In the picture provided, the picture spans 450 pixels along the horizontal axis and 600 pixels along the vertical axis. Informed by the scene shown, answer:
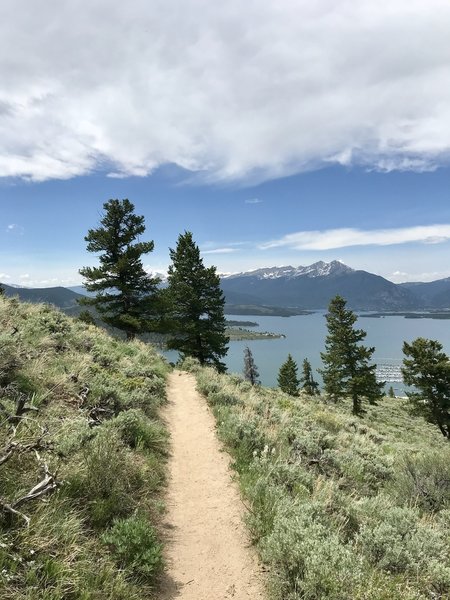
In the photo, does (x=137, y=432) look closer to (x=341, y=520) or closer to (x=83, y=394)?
(x=83, y=394)

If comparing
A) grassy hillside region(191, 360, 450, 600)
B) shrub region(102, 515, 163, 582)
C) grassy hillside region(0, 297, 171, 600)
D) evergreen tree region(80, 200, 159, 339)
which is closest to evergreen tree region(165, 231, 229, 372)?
evergreen tree region(80, 200, 159, 339)

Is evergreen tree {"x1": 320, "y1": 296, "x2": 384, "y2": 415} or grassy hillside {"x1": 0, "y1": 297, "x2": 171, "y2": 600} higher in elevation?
grassy hillside {"x1": 0, "y1": 297, "x2": 171, "y2": 600}

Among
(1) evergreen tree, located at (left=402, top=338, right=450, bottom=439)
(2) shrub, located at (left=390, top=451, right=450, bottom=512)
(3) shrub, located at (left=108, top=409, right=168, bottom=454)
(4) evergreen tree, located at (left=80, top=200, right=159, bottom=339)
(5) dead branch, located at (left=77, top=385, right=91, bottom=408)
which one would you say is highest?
(4) evergreen tree, located at (left=80, top=200, right=159, bottom=339)

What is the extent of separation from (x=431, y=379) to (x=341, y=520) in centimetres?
3168

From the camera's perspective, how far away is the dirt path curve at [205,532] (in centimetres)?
411

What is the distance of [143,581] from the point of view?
3787 millimetres

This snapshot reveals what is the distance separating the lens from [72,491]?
4.26 meters

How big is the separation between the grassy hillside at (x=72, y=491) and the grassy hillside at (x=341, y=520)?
1.54 meters

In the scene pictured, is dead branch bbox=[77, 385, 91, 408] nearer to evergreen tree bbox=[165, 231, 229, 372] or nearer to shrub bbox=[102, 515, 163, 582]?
shrub bbox=[102, 515, 163, 582]

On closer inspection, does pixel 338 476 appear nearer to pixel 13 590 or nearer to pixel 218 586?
pixel 218 586

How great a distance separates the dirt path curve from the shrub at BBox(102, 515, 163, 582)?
36 centimetres

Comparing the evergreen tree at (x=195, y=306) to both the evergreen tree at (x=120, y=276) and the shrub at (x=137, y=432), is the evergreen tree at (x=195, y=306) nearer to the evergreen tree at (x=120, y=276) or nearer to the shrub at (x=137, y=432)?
the evergreen tree at (x=120, y=276)

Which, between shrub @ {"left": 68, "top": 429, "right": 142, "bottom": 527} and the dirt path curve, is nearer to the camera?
the dirt path curve

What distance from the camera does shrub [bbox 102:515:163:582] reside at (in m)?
3.80
